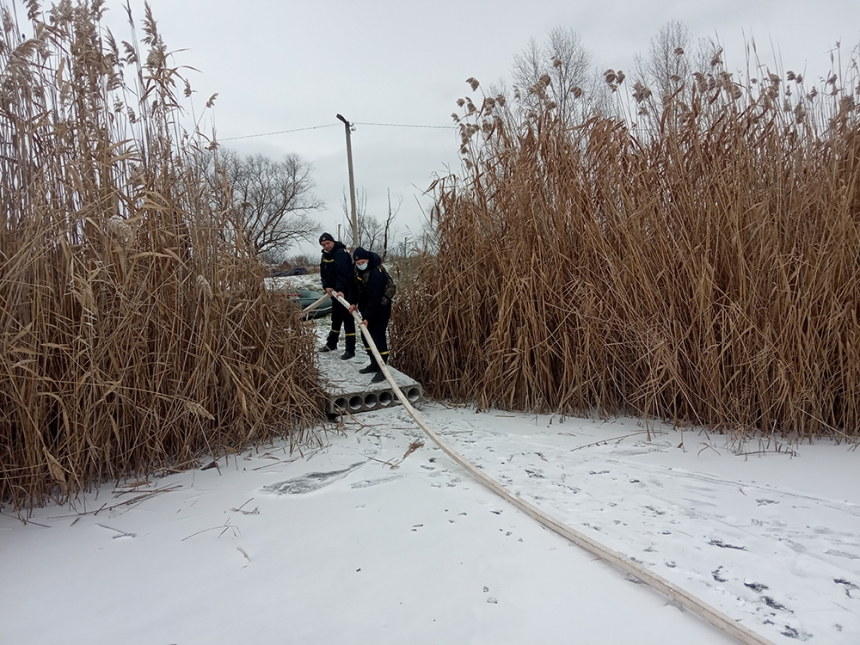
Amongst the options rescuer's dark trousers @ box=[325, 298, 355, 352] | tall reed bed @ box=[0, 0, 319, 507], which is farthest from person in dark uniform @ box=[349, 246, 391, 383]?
tall reed bed @ box=[0, 0, 319, 507]

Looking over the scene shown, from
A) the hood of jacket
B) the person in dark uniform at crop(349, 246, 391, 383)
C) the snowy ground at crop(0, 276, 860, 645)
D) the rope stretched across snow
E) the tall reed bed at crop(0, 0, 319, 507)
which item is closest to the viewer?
the rope stretched across snow

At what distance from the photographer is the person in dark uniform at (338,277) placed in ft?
16.2

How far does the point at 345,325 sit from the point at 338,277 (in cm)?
53

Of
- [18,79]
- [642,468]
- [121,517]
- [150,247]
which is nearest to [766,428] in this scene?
[642,468]

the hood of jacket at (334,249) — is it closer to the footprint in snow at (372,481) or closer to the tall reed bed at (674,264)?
the tall reed bed at (674,264)

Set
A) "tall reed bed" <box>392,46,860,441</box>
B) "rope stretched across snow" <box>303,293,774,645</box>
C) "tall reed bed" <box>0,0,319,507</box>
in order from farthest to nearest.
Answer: "tall reed bed" <box>392,46,860,441</box>
"tall reed bed" <box>0,0,319,507</box>
"rope stretched across snow" <box>303,293,774,645</box>

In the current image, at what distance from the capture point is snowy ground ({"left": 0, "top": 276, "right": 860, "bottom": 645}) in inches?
56.7

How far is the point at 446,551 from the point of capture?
5.98 ft

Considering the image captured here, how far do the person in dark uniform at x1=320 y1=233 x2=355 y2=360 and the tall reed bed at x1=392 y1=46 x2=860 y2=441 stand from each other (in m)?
1.16

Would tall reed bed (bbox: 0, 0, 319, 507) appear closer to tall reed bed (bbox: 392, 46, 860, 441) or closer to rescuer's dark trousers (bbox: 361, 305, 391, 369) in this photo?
rescuer's dark trousers (bbox: 361, 305, 391, 369)

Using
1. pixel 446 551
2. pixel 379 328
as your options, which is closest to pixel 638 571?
pixel 446 551

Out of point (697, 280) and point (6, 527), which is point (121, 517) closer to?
point (6, 527)

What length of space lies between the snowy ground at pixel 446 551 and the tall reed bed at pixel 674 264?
43cm

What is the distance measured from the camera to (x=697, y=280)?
9.74 feet
